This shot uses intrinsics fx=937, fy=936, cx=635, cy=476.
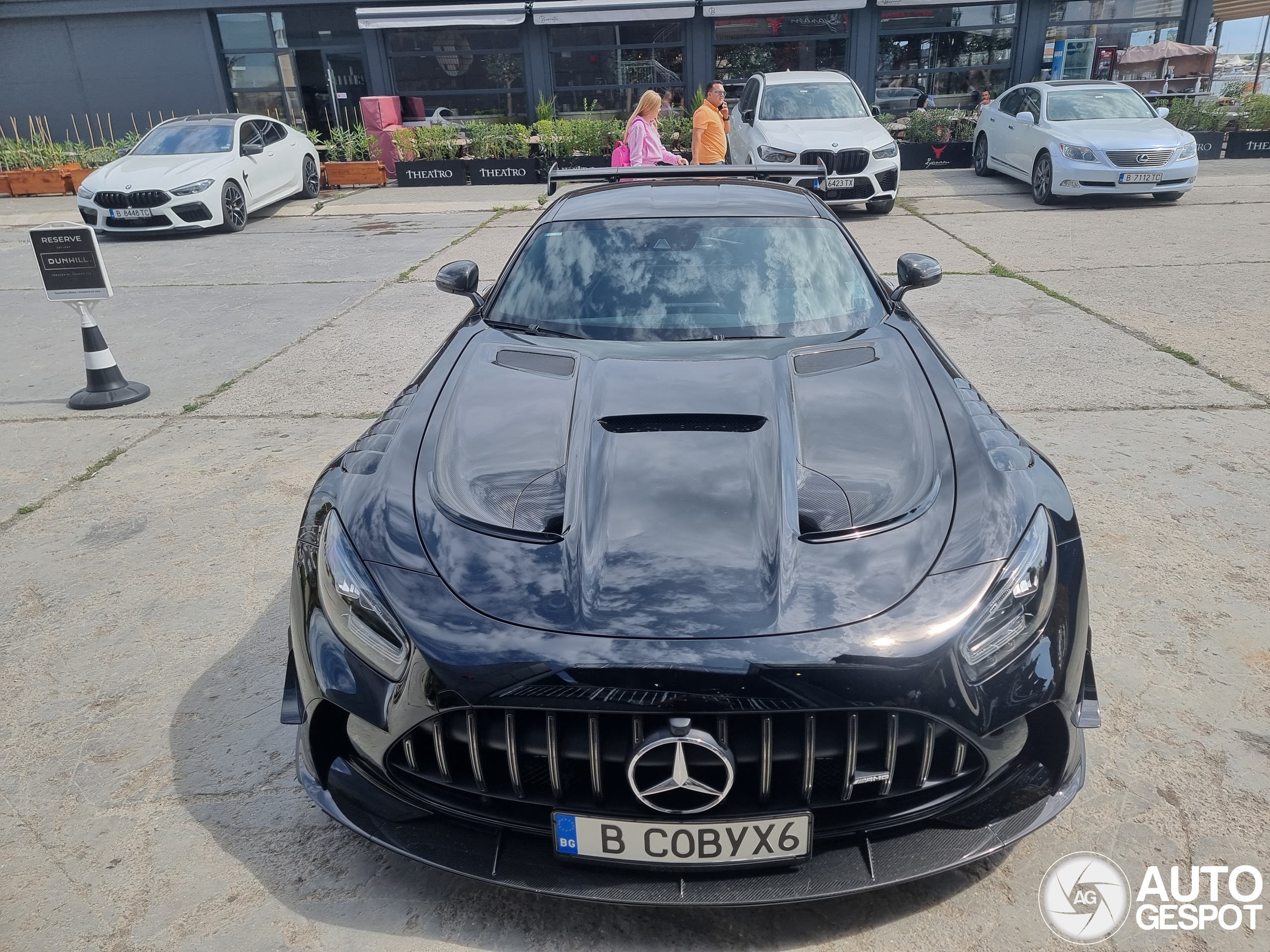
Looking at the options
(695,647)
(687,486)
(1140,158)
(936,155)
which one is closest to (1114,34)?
(936,155)

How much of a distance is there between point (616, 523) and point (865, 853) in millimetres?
919

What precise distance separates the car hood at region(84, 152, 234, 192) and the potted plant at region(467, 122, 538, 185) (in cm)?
471

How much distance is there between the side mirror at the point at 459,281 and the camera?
3980 mm

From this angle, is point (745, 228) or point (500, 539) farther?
point (745, 228)

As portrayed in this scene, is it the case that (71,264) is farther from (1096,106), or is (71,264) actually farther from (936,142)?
(936,142)

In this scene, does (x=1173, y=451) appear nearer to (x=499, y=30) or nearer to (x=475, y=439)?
(x=475, y=439)

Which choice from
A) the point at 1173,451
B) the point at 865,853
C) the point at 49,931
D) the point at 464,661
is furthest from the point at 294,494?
the point at 1173,451

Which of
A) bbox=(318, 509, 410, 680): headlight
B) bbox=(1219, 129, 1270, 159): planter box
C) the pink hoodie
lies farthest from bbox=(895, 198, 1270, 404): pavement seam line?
bbox=(1219, 129, 1270, 159): planter box

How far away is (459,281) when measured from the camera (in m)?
3.98

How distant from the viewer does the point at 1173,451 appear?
471cm

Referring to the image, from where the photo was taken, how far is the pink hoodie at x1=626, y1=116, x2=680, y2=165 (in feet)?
31.3

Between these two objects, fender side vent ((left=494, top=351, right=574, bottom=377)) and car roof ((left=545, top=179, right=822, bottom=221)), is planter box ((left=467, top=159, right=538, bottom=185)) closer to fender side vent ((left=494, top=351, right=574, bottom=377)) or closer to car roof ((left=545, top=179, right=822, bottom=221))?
car roof ((left=545, top=179, right=822, bottom=221))

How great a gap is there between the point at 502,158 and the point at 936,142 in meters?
7.80

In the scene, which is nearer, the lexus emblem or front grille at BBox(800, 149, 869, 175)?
the lexus emblem
